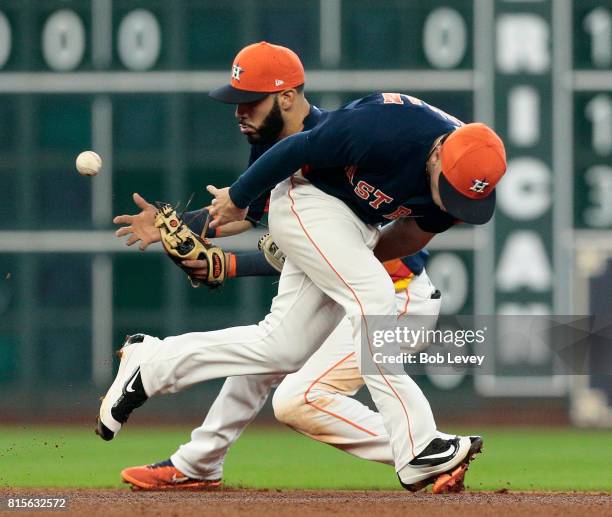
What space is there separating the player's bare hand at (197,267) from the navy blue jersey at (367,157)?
0.53m

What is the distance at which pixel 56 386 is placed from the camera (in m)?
10.6

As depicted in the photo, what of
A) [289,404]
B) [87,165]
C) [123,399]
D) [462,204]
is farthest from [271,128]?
[123,399]

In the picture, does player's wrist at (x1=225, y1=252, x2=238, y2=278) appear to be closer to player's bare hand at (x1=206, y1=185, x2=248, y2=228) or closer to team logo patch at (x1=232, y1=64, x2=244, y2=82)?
player's bare hand at (x1=206, y1=185, x2=248, y2=228)

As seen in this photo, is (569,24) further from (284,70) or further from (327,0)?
(284,70)

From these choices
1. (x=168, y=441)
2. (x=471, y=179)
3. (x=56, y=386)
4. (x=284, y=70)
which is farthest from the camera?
(x=56, y=386)

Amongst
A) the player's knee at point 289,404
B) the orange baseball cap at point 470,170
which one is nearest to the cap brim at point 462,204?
the orange baseball cap at point 470,170

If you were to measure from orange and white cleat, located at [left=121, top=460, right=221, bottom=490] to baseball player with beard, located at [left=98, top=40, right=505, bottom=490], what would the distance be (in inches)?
5.6

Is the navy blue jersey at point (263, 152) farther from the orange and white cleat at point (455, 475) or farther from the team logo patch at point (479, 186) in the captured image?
the orange and white cleat at point (455, 475)

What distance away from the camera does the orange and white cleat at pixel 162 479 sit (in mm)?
5184

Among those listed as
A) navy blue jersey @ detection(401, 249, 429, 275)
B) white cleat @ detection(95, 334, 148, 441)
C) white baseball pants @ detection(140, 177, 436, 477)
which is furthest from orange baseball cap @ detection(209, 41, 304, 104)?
white cleat @ detection(95, 334, 148, 441)

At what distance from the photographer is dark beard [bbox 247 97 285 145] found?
512cm

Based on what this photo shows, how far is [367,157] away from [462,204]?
351 mm

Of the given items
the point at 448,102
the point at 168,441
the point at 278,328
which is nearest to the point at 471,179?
the point at 278,328

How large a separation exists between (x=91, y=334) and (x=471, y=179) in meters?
Answer: 6.41
